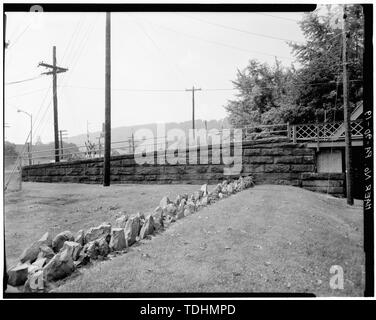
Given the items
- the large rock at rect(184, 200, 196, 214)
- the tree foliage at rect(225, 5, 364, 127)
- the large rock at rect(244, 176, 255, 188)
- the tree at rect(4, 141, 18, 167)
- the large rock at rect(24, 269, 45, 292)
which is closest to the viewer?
the large rock at rect(24, 269, 45, 292)

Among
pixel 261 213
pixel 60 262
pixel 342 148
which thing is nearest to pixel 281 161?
pixel 342 148

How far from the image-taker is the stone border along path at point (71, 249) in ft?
14.0

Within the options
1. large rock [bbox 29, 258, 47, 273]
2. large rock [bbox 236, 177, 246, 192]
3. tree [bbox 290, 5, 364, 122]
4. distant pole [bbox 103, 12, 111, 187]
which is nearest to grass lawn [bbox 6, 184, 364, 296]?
large rock [bbox 29, 258, 47, 273]

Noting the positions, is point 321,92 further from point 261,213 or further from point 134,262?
point 134,262

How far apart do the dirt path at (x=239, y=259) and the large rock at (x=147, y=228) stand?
22 cm

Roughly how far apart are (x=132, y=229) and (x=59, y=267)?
1502mm

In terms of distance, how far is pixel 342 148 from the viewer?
36.7ft

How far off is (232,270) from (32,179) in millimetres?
11887

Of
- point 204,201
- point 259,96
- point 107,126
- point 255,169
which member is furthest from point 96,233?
point 259,96

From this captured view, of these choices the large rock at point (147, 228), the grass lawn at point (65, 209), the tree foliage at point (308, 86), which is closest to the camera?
the grass lawn at point (65, 209)

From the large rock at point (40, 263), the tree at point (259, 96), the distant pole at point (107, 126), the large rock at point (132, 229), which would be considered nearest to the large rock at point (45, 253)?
the large rock at point (40, 263)

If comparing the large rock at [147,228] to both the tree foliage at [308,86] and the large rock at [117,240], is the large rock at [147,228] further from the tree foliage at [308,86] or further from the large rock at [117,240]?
the tree foliage at [308,86]

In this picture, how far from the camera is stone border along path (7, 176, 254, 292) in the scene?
14.0 feet

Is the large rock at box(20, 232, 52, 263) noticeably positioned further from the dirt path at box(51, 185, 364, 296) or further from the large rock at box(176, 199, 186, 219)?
the large rock at box(176, 199, 186, 219)
